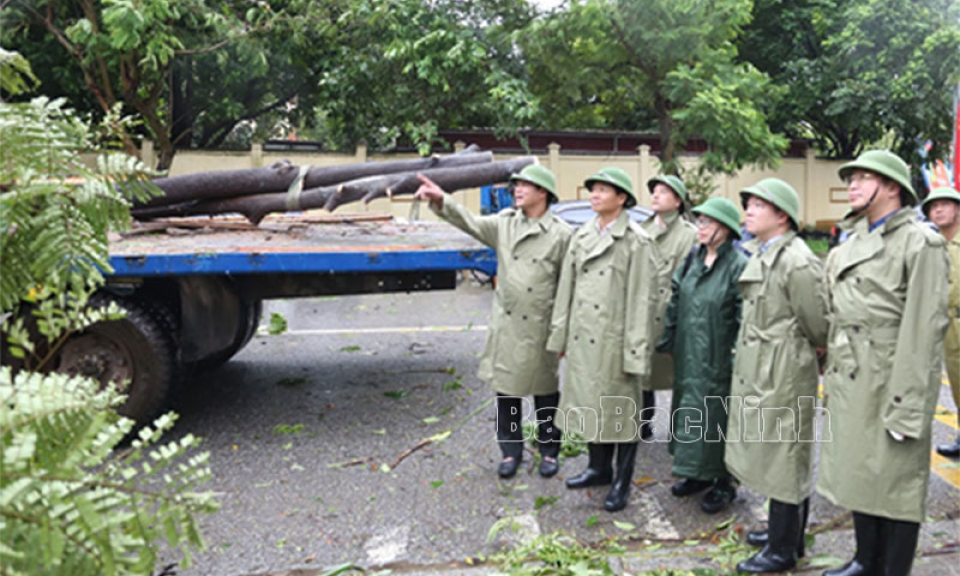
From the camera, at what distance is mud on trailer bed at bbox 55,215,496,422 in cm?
473

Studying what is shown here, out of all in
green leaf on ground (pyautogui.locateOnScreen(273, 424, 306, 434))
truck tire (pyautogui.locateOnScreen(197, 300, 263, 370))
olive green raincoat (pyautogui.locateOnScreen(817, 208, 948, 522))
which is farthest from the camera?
truck tire (pyautogui.locateOnScreen(197, 300, 263, 370))

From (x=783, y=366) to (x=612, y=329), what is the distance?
91 cm

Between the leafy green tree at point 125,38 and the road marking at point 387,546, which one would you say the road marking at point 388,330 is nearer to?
the leafy green tree at point 125,38

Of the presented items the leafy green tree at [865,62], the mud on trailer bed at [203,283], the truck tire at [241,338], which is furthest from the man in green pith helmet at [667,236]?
the leafy green tree at [865,62]

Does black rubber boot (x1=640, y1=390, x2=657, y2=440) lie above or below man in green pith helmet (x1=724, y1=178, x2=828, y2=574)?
below

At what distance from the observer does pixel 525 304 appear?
430 centimetres

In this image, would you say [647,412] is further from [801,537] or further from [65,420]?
[65,420]

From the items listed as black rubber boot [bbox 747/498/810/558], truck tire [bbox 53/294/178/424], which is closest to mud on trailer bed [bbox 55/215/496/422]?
truck tire [bbox 53/294/178/424]

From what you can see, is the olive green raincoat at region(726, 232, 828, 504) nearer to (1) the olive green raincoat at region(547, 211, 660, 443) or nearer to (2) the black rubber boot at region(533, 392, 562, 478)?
(1) the olive green raincoat at region(547, 211, 660, 443)

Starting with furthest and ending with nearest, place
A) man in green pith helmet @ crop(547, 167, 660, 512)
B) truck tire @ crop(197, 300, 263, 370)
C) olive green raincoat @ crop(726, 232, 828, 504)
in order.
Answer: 1. truck tire @ crop(197, 300, 263, 370)
2. man in green pith helmet @ crop(547, 167, 660, 512)
3. olive green raincoat @ crop(726, 232, 828, 504)

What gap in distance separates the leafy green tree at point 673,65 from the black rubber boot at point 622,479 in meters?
8.61

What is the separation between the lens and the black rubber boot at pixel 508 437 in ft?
14.6

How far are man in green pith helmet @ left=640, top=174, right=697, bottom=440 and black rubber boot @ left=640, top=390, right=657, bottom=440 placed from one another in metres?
0.11

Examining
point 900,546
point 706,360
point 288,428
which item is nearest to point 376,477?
point 288,428
